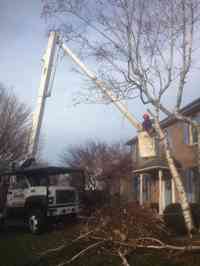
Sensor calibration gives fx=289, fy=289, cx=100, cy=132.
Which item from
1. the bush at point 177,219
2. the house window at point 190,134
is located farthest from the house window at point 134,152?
the bush at point 177,219

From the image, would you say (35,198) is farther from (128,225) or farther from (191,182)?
(191,182)

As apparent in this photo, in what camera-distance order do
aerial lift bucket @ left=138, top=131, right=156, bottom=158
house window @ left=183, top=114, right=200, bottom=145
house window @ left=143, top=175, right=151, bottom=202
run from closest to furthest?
aerial lift bucket @ left=138, top=131, right=156, bottom=158 < house window @ left=183, top=114, right=200, bottom=145 < house window @ left=143, top=175, right=151, bottom=202

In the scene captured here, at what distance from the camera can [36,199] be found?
10617 millimetres

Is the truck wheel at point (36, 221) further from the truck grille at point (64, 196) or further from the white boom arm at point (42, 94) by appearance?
the white boom arm at point (42, 94)

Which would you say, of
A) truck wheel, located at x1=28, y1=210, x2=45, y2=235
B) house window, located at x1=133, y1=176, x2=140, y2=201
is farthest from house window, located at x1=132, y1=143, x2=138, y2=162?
truck wheel, located at x1=28, y1=210, x2=45, y2=235

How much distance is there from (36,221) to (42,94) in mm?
6149

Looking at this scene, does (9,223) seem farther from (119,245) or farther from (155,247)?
(155,247)

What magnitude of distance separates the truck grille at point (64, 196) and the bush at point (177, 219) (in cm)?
371

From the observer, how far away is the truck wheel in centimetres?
1016

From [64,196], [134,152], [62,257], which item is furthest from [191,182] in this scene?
[134,152]

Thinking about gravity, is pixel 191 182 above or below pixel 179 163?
below

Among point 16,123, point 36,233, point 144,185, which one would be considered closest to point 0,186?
point 36,233

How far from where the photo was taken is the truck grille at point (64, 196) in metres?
10.9

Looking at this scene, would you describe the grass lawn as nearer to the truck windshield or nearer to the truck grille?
the truck grille
